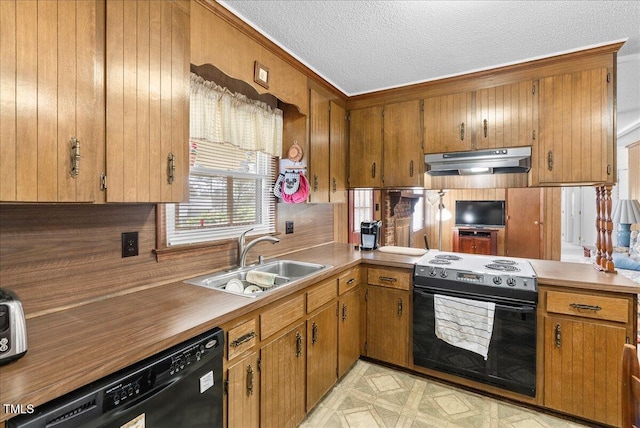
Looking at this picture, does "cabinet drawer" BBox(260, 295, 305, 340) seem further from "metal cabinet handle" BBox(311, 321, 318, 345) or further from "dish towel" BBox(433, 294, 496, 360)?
"dish towel" BBox(433, 294, 496, 360)

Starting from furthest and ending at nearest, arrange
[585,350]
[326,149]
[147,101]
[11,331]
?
[326,149] < [585,350] < [147,101] < [11,331]

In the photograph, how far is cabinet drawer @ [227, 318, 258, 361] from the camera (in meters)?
1.40

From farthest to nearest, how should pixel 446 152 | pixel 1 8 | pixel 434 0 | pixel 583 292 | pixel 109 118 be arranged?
pixel 446 152 → pixel 583 292 → pixel 434 0 → pixel 109 118 → pixel 1 8

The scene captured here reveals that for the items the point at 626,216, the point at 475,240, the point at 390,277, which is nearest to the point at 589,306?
the point at 390,277

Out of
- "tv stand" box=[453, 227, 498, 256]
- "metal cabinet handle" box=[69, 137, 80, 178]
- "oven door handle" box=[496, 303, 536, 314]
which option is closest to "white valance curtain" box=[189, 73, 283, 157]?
"metal cabinet handle" box=[69, 137, 80, 178]

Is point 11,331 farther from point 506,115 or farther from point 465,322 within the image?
point 506,115

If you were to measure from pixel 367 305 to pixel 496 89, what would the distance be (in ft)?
6.78

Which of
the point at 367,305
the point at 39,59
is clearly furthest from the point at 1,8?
the point at 367,305

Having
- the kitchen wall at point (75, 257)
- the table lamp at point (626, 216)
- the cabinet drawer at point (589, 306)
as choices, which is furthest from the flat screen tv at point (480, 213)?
the kitchen wall at point (75, 257)

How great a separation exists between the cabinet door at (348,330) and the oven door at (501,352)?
52 centimetres

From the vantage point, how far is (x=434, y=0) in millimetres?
1729

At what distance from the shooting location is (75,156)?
3.66 feet

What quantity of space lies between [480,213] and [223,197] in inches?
218

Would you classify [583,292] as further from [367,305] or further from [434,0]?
[434,0]
